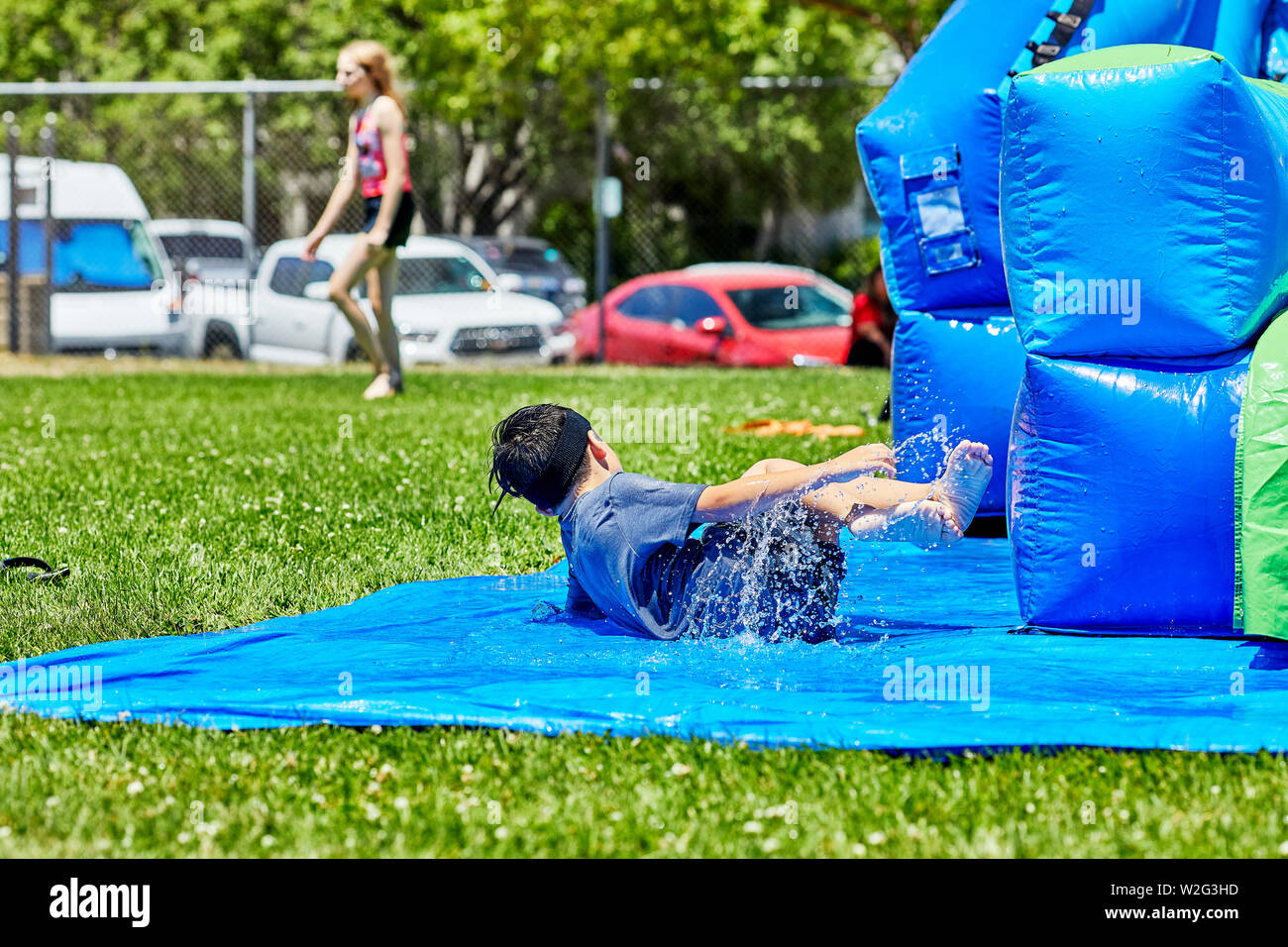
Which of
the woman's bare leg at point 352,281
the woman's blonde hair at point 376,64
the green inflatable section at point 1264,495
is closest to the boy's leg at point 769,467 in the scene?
the green inflatable section at point 1264,495

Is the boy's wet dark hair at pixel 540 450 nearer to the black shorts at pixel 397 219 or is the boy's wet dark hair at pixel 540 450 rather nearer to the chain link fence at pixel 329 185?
the black shorts at pixel 397 219

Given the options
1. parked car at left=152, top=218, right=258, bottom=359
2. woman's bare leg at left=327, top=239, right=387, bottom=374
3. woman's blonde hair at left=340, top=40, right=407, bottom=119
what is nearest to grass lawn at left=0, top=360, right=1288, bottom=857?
woman's bare leg at left=327, top=239, right=387, bottom=374

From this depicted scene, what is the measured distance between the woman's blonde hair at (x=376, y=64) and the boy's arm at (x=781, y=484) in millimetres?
7568

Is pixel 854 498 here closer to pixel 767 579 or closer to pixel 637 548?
pixel 767 579

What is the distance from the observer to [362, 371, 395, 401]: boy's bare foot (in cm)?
1162

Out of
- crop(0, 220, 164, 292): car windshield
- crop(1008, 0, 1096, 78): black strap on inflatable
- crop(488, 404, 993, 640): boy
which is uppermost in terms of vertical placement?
crop(1008, 0, 1096, 78): black strap on inflatable

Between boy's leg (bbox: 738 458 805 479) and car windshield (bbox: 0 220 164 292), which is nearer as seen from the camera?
boy's leg (bbox: 738 458 805 479)

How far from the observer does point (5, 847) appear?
3.05m

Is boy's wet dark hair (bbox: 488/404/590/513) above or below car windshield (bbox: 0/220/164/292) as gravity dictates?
below

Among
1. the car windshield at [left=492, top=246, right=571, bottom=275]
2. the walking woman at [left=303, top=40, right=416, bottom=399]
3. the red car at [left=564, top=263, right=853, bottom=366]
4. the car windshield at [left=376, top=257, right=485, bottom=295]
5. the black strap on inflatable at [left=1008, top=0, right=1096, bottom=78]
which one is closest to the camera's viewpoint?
the black strap on inflatable at [left=1008, top=0, right=1096, bottom=78]

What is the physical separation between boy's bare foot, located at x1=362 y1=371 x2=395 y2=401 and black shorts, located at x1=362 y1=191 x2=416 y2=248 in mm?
986

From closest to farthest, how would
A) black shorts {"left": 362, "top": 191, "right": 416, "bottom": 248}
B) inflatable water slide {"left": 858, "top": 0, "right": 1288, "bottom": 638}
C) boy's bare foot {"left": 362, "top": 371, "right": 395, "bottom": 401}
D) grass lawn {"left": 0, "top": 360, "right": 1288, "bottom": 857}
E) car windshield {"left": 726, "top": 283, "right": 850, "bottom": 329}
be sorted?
grass lawn {"left": 0, "top": 360, "right": 1288, "bottom": 857}, inflatable water slide {"left": 858, "top": 0, "right": 1288, "bottom": 638}, black shorts {"left": 362, "top": 191, "right": 416, "bottom": 248}, boy's bare foot {"left": 362, "top": 371, "right": 395, "bottom": 401}, car windshield {"left": 726, "top": 283, "right": 850, "bottom": 329}

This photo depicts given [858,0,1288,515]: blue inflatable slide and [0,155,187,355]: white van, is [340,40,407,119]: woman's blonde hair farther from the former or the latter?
[0,155,187,355]: white van

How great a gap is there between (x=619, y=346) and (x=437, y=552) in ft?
34.7
